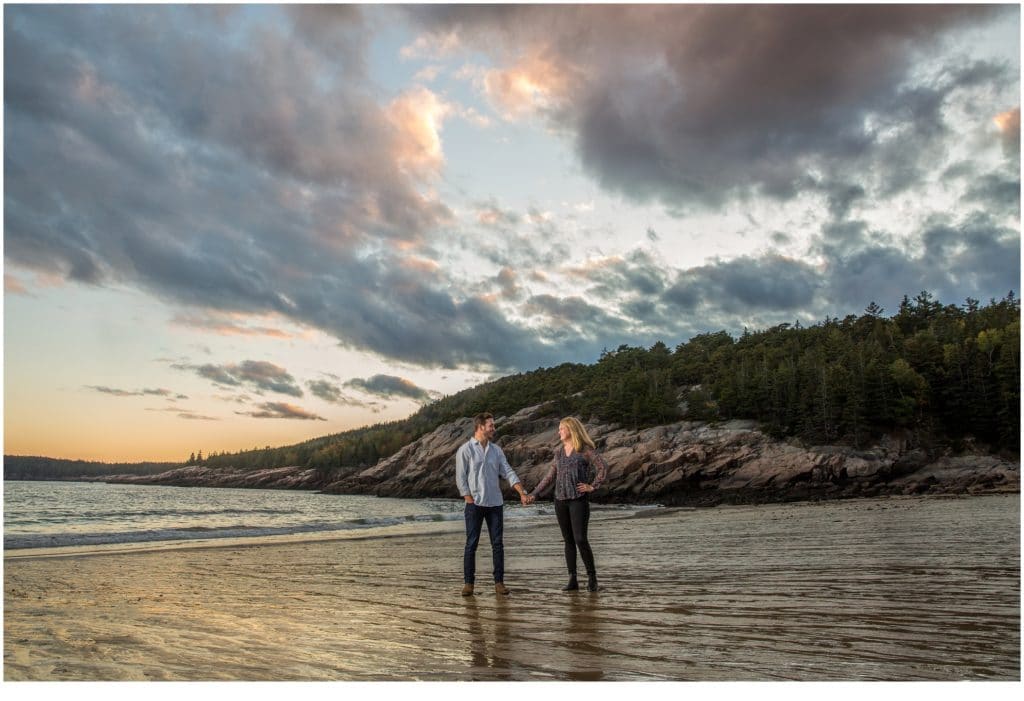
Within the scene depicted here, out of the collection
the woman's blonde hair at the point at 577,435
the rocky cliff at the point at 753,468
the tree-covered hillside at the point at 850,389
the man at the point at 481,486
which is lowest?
the rocky cliff at the point at 753,468

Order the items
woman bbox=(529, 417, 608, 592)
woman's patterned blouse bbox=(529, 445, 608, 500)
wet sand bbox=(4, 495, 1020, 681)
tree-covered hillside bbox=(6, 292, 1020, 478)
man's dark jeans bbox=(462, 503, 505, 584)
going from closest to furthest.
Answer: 1. wet sand bbox=(4, 495, 1020, 681)
2. woman bbox=(529, 417, 608, 592)
3. woman's patterned blouse bbox=(529, 445, 608, 500)
4. man's dark jeans bbox=(462, 503, 505, 584)
5. tree-covered hillside bbox=(6, 292, 1020, 478)

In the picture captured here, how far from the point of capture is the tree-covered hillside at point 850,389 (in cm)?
6794

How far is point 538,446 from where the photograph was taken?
86.6 metres

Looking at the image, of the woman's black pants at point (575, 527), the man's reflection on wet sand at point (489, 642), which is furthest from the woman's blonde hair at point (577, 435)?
the man's reflection on wet sand at point (489, 642)

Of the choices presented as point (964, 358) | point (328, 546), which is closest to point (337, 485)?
point (964, 358)

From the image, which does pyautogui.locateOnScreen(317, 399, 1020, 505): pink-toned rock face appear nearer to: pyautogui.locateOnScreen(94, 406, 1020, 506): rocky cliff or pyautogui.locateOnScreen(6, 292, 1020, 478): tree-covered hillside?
pyautogui.locateOnScreen(94, 406, 1020, 506): rocky cliff

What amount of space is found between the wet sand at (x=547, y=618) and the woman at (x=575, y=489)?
0.62 meters

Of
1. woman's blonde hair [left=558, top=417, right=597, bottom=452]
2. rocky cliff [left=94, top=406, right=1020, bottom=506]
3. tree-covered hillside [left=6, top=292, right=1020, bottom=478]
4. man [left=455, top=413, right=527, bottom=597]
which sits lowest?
rocky cliff [left=94, top=406, right=1020, bottom=506]

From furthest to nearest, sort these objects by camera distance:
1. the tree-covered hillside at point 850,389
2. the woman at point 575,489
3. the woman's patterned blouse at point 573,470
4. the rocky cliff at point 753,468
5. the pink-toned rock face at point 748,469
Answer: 1. the tree-covered hillside at point 850,389
2. the pink-toned rock face at point 748,469
3. the rocky cliff at point 753,468
4. the woman's patterned blouse at point 573,470
5. the woman at point 575,489

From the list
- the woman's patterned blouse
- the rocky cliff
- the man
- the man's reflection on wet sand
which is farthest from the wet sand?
the rocky cliff

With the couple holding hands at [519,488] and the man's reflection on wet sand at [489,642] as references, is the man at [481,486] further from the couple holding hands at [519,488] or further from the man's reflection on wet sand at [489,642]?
the man's reflection on wet sand at [489,642]

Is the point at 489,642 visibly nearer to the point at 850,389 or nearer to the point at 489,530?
the point at 489,530

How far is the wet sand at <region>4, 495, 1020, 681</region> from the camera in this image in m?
5.18
